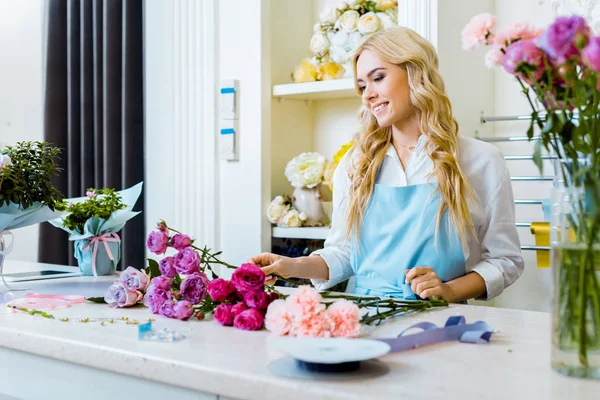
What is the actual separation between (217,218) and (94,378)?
2.12 m

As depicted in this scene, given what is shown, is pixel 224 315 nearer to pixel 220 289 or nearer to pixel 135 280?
pixel 220 289

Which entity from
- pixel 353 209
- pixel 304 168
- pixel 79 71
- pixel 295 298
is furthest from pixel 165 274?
pixel 79 71

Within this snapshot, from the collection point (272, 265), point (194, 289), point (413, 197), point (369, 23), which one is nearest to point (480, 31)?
point (194, 289)

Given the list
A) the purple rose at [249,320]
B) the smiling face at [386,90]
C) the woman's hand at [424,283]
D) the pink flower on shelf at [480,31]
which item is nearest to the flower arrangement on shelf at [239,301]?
the purple rose at [249,320]

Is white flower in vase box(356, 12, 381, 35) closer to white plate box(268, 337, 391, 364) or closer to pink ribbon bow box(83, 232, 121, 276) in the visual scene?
pink ribbon bow box(83, 232, 121, 276)

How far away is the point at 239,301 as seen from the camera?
150 cm

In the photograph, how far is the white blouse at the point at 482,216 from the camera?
85.7 inches

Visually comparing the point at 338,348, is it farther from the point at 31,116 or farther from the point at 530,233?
the point at 31,116

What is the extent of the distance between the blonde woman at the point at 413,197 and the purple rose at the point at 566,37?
1.19m

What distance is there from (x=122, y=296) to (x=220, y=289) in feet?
1.05

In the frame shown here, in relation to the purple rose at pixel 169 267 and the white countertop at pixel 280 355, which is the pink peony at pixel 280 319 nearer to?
the white countertop at pixel 280 355

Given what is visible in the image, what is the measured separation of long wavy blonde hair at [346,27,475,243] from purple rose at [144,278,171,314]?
86cm

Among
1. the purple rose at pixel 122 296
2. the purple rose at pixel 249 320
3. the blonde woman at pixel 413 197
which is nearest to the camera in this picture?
the purple rose at pixel 249 320

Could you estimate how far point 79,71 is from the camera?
4.00 metres
